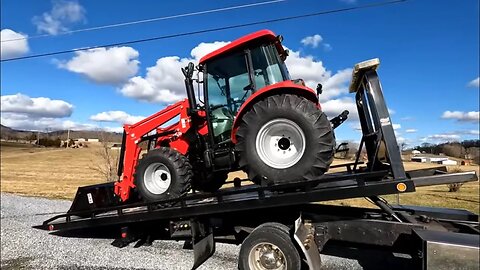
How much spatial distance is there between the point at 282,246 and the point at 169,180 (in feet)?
7.06

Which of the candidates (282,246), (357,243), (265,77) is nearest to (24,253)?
(282,246)

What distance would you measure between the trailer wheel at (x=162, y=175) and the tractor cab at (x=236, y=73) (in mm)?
689

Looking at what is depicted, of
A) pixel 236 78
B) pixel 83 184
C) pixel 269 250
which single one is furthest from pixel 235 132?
pixel 83 184

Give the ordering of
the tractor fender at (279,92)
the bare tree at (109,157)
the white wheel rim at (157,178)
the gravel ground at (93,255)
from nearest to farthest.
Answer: the tractor fender at (279,92), the gravel ground at (93,255), the white wheel rim at (157,178), the bare tree at (109,157)

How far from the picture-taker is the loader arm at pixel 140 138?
5.89m

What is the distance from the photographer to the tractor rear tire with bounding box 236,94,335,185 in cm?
425

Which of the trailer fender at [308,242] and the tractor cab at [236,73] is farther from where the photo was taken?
the tractor cab at [236,73]

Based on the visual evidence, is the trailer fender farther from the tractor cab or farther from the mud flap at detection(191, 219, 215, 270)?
the tractor cab

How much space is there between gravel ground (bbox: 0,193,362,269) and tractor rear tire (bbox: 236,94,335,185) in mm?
1580

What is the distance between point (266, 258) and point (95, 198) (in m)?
3.45

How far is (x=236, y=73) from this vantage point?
525cm

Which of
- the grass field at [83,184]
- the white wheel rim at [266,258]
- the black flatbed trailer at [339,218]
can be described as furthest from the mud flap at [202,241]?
the grass field at [83,184]

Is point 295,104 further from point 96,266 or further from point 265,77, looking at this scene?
point 96,266

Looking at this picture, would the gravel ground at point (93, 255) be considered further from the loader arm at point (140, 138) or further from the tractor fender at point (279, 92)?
the tractor fender at point (279, 92)
